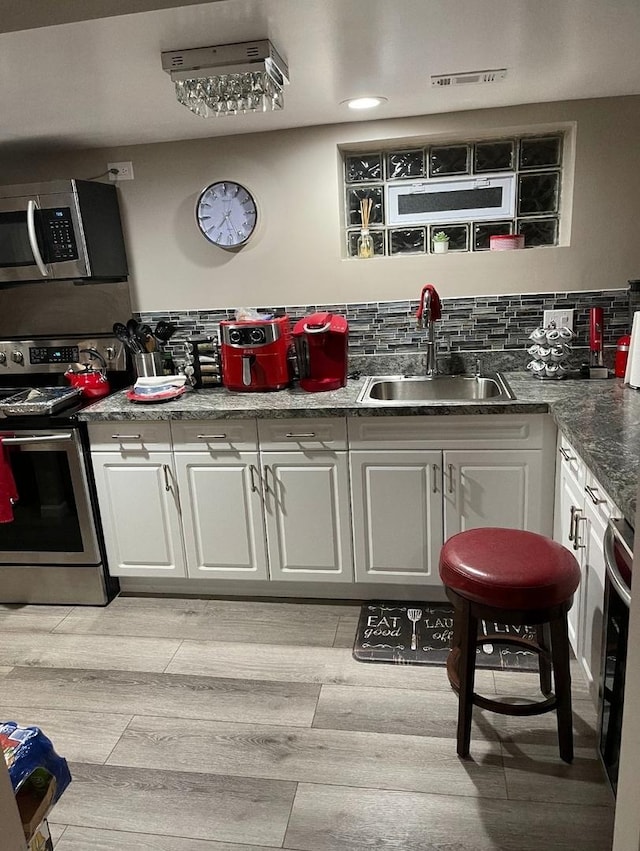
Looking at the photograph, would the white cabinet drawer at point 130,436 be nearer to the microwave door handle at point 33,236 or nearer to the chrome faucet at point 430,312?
the microwave door handle at point 33,236

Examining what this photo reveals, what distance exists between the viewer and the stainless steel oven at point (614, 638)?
4.95 ft

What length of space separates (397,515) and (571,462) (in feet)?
2.39

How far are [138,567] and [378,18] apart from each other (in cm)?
229

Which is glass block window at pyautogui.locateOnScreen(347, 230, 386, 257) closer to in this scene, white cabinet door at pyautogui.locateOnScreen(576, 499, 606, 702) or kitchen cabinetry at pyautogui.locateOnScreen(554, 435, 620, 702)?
kitchen cabinetry at pyautogui.locateOnScreen(554, 435, 620, 702)

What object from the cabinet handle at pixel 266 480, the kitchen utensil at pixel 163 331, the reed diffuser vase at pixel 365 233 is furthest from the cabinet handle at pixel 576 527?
the kitchen utensil at pixel 163 331

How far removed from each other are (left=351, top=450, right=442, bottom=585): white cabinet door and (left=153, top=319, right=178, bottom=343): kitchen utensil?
3.91ft

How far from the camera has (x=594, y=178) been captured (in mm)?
2707

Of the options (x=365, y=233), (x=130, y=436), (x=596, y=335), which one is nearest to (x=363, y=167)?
(x=365, y=233)

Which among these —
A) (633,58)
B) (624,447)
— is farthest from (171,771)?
(633,58)

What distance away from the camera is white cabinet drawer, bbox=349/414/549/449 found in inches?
94.4

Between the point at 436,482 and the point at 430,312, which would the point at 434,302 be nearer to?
the point at 430,312

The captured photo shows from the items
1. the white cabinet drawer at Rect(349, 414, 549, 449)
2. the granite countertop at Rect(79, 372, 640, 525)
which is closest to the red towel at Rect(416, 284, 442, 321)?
the granite countertop at Rect(79, 372, 640, 525)

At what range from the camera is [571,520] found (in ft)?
6.97

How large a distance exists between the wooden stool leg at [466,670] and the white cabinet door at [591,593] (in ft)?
1.22
